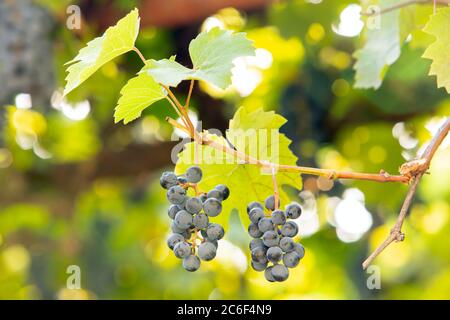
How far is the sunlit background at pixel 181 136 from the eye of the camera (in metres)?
1.92

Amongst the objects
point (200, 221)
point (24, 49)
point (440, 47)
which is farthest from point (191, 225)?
point (24, 49)

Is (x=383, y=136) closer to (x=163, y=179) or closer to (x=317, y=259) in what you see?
(x=317, y=259)

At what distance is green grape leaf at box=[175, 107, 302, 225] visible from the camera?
0.81 metres

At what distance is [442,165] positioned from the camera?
9.11 feet

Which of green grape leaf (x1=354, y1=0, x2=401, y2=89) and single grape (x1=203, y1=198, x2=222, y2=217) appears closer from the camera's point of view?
single grape (x1=203, y1=198, x2=222, y2=217)

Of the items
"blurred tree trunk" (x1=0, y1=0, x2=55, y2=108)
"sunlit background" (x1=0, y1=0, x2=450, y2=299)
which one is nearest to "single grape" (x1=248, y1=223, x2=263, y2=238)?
"sunlit background" (x1=0, y1=0, x2=450, y2=299)

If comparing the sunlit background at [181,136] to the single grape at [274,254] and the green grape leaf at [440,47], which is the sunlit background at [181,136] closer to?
the green grape leaf at [440,47]

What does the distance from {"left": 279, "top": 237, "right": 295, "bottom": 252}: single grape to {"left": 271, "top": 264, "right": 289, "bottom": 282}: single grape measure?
0.02m

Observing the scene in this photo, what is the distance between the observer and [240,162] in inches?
31.8

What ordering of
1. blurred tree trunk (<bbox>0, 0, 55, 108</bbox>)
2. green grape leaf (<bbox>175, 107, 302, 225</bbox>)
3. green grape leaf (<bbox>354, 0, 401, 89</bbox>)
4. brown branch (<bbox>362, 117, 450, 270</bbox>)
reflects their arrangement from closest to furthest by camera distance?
brown branch (<bbox>362, 117, 450, 270</bbox>)
green grape leaf (<bbox>175, 107, 302, 225</bbox>)
green grape leaf (<bbox>354, 0, 401, 89</bbox>)
blurred tree trunk (<bbox>0, 0, 55, 108</bbox>)

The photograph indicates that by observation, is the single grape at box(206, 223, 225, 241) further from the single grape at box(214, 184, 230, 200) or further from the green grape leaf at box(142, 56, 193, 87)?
the green grape leaf at box(142, 56, 193, 87)

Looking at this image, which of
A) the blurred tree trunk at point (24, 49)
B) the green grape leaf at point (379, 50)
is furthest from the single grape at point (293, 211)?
the blurred tree trunk at point (24, 49)

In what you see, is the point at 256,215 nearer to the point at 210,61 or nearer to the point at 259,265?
the point at 259,265

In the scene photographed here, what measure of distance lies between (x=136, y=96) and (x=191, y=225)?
0.51ft
